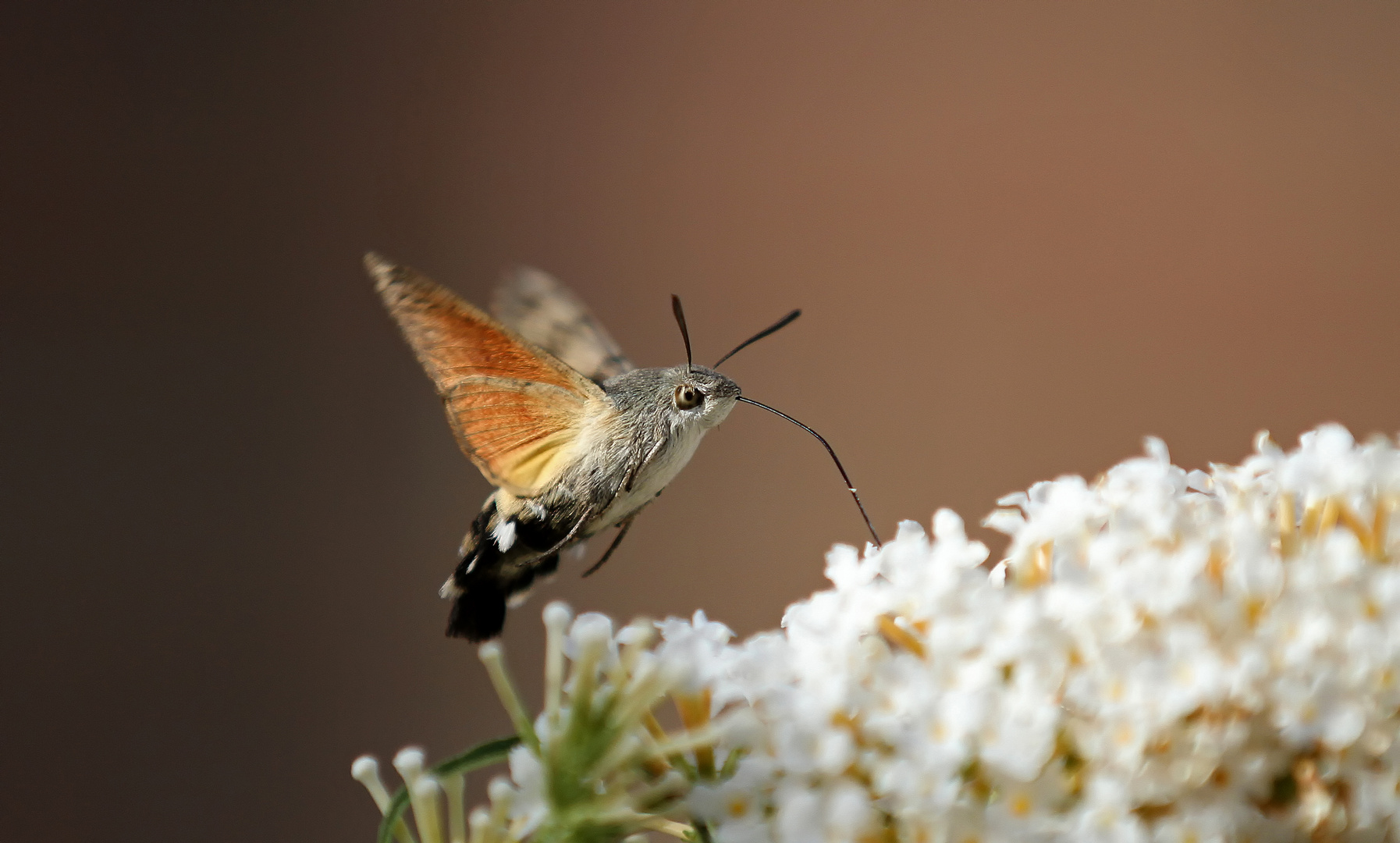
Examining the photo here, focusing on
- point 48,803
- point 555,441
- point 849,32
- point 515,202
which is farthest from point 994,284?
point 48,803

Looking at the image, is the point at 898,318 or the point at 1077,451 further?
the point at 898,318

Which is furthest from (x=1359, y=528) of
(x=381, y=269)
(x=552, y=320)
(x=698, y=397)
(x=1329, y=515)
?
(x=552, y=320)

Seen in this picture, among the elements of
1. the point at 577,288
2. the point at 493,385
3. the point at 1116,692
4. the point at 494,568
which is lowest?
the point at 1116,692

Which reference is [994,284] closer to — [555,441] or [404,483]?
[404,483]

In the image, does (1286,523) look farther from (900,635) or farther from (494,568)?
(494,568)

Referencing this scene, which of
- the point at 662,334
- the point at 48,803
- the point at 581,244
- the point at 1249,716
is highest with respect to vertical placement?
the point at 581,244

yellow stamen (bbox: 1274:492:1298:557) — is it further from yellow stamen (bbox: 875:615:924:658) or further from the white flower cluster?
yellow stamen (bbox: 875:615:924:658)
